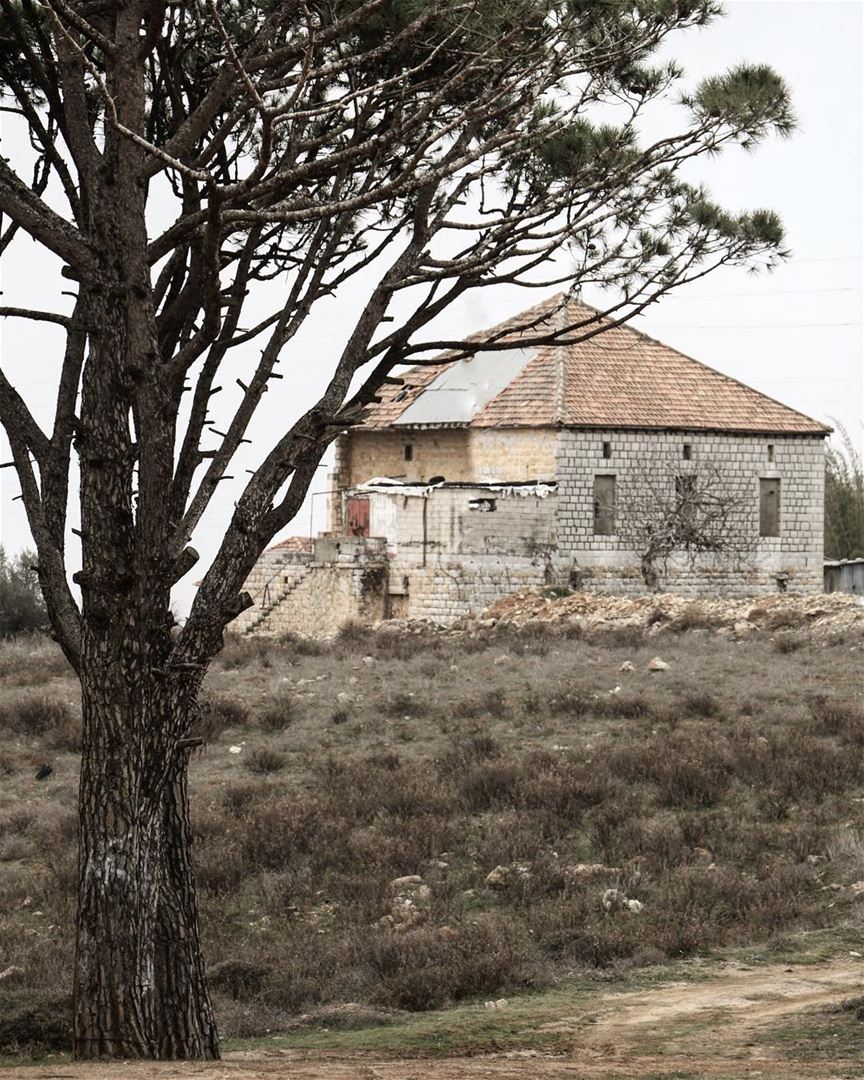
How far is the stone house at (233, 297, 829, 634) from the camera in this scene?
38594 mm

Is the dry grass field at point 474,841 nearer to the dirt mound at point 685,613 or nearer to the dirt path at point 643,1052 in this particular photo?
the dirt path at point 643,1052

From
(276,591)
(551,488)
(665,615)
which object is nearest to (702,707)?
(665,615)

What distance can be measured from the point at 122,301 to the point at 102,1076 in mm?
3994

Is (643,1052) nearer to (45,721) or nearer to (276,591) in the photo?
(45,721)

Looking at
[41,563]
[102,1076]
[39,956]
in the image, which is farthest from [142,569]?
[39,956]

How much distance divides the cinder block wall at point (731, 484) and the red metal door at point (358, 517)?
7.14 metres

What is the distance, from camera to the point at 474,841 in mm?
13547

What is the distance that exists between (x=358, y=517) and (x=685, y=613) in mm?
16654

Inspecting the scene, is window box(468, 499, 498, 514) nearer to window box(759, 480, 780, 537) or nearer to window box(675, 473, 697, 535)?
window box(675, 473, 697, 535)

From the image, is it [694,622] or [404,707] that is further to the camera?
[694,622]

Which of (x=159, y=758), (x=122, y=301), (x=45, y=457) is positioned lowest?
(x=159, y=758)

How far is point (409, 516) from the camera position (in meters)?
38.5

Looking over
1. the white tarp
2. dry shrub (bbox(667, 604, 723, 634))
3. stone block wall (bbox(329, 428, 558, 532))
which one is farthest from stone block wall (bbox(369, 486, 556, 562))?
dry shrub (bbox(667, 604, 723, 634))

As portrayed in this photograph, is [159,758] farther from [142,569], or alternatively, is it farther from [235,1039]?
[235,1039]
